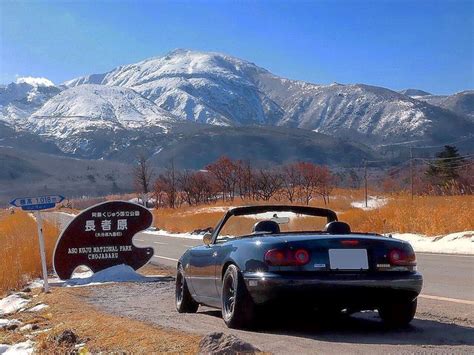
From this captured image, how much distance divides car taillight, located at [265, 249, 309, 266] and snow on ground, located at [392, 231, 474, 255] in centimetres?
1238

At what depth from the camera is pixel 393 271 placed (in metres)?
6.78

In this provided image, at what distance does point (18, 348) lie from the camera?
288 inches

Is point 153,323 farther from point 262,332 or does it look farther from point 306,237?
point 306,237

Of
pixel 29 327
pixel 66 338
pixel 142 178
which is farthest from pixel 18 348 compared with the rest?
pixel 142 178

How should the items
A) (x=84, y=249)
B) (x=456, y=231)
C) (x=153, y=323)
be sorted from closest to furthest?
(x=153, y=323) < (x=84, y=249) < (x=456, y=231)

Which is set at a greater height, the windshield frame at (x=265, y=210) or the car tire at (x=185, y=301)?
the windshield frame at (x=265, y=210)

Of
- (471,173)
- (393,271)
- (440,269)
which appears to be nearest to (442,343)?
(393,271)

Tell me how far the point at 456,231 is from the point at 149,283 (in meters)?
12.2

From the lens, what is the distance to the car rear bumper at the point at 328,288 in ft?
21.2

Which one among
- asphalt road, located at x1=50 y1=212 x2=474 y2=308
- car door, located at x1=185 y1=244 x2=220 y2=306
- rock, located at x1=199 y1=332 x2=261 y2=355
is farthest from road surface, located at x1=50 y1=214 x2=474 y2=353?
rock, located at x1=199 y1=332 x2=261 y2=355

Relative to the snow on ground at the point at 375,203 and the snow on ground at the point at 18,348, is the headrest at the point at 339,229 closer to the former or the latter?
the snow on ground at the point at 18,348

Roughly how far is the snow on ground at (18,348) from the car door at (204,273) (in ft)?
6.36

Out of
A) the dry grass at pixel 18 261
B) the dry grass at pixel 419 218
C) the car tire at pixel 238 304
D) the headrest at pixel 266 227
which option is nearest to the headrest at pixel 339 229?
the headrest at pixel 266 227

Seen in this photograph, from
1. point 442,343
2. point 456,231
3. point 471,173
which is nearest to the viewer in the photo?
point 442,343
